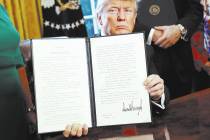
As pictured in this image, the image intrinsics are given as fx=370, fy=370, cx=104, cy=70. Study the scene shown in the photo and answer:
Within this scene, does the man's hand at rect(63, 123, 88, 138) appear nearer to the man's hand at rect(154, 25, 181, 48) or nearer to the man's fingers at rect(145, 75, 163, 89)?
the man's fingers at rect(145, 75, 163, 89)

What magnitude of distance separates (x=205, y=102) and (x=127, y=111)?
1.43 ft

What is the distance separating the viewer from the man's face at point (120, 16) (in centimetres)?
150

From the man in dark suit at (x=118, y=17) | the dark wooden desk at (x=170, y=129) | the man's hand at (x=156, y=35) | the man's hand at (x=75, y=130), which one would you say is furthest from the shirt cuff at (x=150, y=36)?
the man's hand at (x=75, y=130)

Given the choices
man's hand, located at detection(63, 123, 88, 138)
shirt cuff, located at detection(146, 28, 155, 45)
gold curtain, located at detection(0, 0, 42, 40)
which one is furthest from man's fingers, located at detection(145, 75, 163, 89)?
gold curtain, located at detection(0, 0, 42, 40)

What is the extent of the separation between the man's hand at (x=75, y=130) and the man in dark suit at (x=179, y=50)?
0.80m

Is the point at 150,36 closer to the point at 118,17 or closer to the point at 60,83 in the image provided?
the point at 118,17

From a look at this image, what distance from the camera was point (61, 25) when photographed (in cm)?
256

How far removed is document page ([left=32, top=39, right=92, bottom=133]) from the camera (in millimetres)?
1194

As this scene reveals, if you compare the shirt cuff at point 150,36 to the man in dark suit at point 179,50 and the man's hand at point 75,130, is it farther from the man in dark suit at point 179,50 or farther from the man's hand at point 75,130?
the man's hand at point 75,130

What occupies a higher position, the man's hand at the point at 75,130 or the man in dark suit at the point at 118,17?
the man in dark suit at the point at 118,17

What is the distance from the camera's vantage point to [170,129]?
1213 millimetres

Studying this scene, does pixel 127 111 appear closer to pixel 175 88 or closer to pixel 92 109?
pixel 92 109

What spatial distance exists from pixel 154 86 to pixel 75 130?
304mm

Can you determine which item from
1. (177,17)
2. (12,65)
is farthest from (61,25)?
(12,65)
